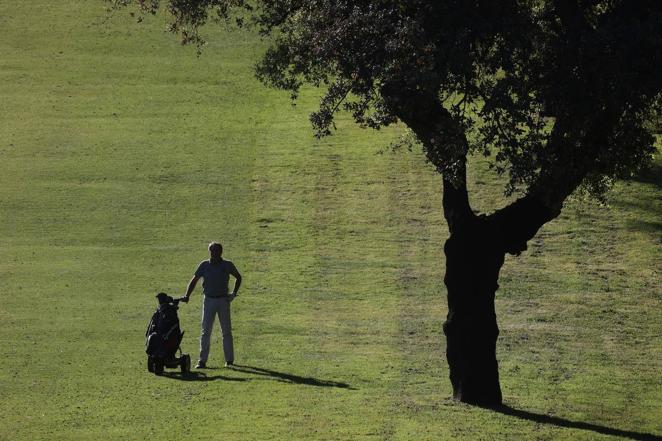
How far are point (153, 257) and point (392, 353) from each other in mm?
11108

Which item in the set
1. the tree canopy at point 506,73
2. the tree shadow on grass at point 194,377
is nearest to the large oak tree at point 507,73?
the tree canopy at point 506,73

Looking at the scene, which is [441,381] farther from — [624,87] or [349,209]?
[349,209]

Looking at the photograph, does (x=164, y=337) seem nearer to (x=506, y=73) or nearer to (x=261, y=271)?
(x=506, y=73)

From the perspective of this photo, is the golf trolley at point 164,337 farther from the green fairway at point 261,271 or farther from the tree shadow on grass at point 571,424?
the tree shadow on grass at point 571,424

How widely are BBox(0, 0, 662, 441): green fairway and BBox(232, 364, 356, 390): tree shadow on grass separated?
116 mm

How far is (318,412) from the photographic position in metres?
19.8

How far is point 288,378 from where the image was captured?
22484mm

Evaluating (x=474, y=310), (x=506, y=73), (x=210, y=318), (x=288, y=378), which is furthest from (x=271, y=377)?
(x=506, y=73)

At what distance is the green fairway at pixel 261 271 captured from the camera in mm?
20141

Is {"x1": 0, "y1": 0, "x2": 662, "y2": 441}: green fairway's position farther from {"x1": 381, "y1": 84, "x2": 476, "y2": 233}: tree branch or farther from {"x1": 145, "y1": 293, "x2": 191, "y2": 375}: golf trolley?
{"x1": 381, "y1": 84, "x2": 476, "y2": 233}: tree branch

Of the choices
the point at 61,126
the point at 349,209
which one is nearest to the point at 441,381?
the point at 349,209

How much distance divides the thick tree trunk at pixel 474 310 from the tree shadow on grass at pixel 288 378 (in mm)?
2386

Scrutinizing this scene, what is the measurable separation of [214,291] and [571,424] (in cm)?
686

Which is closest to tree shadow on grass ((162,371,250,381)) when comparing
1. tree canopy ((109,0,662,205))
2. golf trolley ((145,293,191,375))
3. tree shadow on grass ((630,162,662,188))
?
golf trolley ((145,293,191,375))
